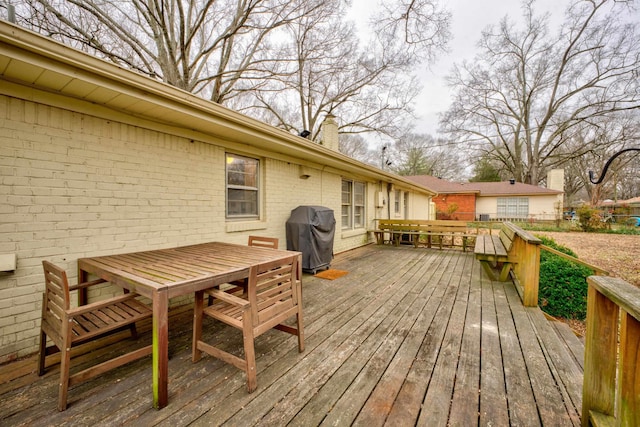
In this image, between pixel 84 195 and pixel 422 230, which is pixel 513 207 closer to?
pixel 422 230

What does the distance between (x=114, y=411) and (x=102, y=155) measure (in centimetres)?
240

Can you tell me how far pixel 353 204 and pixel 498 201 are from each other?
63.4 ft

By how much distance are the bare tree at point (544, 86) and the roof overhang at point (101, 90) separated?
18.5m

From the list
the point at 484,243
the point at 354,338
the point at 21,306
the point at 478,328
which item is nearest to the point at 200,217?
the point at 21,306

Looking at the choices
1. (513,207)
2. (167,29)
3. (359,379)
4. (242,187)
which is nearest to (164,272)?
(359,379)

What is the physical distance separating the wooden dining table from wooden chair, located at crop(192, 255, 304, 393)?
171 millimetres

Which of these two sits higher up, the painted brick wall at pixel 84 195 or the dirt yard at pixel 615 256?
the painted brick wall at pixel 84 195

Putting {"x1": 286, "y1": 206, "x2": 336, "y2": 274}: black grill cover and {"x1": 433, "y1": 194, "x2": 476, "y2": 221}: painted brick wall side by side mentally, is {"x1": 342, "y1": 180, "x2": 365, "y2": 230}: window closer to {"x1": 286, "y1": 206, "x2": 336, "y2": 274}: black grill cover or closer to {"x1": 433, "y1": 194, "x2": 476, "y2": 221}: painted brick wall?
{"x1": 286, "y1": 206, "x2": 336, "y2": 274}: black grill cover

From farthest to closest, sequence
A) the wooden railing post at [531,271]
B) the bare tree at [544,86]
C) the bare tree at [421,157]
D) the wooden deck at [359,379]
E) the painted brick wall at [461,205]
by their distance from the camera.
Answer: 1. the bare tree at [421,157]
2. the painted brick wall at [461,205]
3. the bare tree at [544,86]
4. the wooden railing post at [531,271]
5. the wooden deck at [359,379]

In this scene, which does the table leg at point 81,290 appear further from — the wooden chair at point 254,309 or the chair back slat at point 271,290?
the chair back slat at point 271,290

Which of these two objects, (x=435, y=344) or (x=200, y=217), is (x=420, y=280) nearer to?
(x=435, y=344)

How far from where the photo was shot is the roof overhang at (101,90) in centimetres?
184

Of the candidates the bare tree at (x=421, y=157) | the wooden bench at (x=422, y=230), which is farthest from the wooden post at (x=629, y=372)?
the bare tree at (x=421, y=157)

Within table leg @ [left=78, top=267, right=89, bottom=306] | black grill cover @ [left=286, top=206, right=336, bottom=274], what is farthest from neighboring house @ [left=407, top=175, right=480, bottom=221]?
table leg @ [left=78, top=267, right=89, bottom=306]
